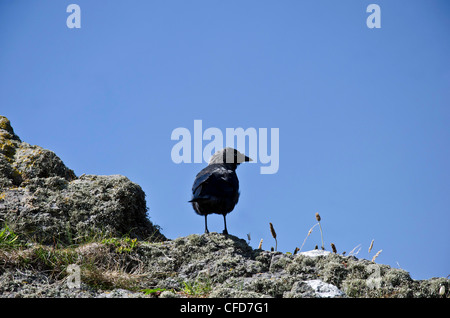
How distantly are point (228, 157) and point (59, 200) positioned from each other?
169 inches

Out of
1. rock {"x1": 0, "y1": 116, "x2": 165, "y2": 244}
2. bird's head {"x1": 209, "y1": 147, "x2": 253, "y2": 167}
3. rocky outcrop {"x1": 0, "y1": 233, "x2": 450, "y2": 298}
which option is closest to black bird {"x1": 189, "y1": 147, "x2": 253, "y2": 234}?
bird's head {"x1": 209, "y1": 147, "x2": 253, "y2": 167}

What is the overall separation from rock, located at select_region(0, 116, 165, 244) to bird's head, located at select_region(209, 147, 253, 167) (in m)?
2.99

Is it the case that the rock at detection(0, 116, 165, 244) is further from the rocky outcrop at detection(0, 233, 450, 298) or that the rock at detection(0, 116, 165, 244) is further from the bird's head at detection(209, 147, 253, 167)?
the bird's head at detection(209, 147, 253, 167)

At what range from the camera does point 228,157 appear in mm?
10273

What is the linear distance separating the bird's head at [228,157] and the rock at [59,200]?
299 cm

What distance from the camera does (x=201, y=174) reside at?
9000 millimetres

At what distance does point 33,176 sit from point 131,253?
89.5 inches

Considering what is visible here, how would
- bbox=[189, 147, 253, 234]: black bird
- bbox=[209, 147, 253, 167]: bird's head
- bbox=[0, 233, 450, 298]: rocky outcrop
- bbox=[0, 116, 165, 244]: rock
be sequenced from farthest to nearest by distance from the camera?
bbox=[209, 147, 253, 167]: bird's head < bbox=[189, 147, 253, 234]: black bird < bbox=[0, 116, 165, 244]: rock < bbox=[0, 233, 450, 298]: rocky outcrop

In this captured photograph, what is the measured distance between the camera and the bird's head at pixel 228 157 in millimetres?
10219

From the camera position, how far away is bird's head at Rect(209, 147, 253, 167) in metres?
10.2

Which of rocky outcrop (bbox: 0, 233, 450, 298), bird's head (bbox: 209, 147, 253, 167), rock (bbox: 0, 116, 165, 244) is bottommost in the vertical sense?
rocky outcrop (bbox: 0, 233, 450, 298)

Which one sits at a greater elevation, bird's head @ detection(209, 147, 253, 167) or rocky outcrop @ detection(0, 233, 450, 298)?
bird's head @ detection(209, 147, 253, 167)
